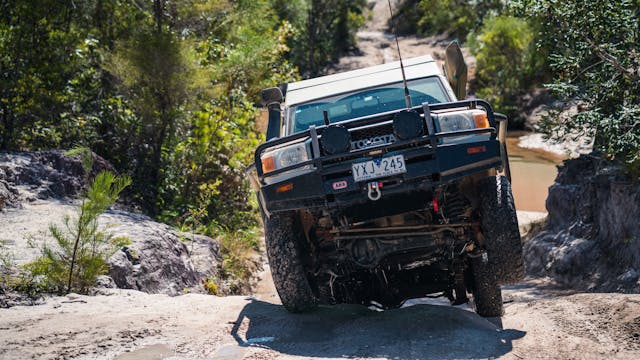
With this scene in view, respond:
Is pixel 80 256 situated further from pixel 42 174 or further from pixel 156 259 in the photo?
pixel 42 174

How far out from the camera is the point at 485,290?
21.1 feet

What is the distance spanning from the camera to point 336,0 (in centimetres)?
2966

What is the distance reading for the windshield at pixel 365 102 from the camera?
22.8 ft

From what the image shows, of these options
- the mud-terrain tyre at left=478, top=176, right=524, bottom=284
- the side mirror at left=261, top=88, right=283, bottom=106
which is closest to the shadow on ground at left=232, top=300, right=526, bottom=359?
the mud-terrain tyre at left=478, top=176, right=524, bottom=284

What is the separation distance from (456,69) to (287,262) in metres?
2.43

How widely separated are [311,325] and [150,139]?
6440 mm

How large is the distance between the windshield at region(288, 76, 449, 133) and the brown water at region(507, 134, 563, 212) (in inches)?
360

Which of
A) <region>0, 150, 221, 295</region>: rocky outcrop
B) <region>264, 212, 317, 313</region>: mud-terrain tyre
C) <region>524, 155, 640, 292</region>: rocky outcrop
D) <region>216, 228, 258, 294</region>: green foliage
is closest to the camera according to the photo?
<region>264, 212, 317, 313</region>: mud-terrain tyre

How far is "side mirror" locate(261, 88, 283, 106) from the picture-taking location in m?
7.17

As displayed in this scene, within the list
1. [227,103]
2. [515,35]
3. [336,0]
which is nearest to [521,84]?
[515,35]

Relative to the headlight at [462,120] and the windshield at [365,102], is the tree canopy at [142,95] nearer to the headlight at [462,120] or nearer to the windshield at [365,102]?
the windshield at [365,102]

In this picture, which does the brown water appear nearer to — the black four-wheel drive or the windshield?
the windshield

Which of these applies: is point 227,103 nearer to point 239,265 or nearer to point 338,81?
point 239,265

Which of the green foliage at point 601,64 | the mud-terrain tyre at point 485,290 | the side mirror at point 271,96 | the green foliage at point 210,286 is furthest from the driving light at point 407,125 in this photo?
the green foliage at point 210,286
